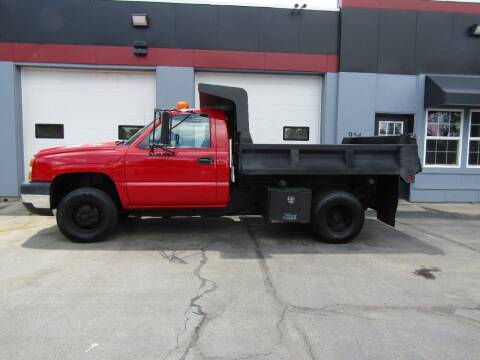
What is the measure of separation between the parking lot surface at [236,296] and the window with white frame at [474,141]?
495cm

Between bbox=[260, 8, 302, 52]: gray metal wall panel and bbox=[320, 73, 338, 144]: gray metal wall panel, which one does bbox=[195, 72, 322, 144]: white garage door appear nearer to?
bbox=[320, 73, 338, 144]: gray metal wall panel

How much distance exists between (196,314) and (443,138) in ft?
32.6

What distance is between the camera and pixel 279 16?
34.4ft

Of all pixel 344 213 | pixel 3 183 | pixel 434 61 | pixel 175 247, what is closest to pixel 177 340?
pixel 175 247

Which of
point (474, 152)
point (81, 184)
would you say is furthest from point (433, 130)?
point (81, 184)

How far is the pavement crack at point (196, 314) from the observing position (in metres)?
3.15

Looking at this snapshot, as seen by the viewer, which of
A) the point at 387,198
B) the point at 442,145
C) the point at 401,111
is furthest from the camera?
the point at 442,145

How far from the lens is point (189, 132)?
20.7ft

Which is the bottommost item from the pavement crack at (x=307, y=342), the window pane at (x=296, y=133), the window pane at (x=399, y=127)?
the pavement crack at (x=307, y=342)

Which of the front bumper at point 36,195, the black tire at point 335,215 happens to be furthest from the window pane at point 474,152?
the front bumper at point 36,195

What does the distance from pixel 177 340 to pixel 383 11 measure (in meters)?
10.4

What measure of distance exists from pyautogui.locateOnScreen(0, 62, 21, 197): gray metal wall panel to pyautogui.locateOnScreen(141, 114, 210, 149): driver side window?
5937mm

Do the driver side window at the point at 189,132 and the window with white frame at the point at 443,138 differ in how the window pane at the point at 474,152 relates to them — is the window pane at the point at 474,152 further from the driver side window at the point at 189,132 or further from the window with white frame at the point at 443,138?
the driver side window at the point at 189,132

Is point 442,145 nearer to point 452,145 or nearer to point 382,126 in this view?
point 452,145
